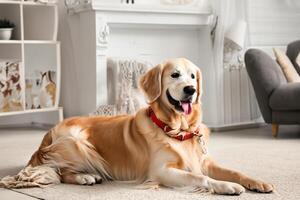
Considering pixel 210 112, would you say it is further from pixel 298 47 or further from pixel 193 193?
pixel 193 193

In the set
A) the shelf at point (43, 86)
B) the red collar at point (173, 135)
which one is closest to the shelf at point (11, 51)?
the shelf at point (43, 86)

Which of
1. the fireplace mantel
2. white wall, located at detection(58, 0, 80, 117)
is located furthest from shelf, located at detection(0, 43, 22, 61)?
the fireplace mantel

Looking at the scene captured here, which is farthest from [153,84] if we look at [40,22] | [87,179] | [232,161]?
[40,22]

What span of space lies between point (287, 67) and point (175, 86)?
2350 millimetres

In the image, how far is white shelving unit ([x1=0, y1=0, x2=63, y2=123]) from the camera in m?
4.46

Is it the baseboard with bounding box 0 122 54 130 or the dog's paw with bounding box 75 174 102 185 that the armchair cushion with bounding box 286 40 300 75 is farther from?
the dog's paw with bounding box 75 174 102 185

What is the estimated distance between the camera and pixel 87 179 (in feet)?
8.17

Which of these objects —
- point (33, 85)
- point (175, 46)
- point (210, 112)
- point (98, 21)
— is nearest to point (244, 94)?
point (210, 112)

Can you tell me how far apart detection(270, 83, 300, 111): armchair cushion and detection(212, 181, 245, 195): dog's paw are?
6.39 feet

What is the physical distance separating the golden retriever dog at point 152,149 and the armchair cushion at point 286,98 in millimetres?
1697

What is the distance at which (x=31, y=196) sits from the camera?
7.54 feet

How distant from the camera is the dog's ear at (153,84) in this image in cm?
244

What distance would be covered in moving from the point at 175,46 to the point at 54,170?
2551 mm

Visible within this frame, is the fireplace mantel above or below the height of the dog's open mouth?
above
